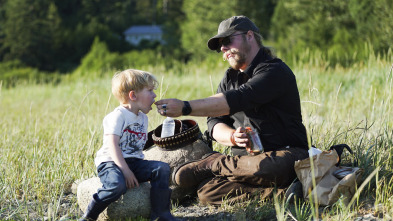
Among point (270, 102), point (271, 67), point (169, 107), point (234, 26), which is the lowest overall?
point (270, 102)

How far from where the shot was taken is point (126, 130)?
3793mm

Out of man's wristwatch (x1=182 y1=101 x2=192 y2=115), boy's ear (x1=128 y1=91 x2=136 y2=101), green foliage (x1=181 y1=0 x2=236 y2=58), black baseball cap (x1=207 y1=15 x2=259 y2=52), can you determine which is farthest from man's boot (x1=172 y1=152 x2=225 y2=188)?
green foliage (x1=181 y1=0 x2=236 y2=58)

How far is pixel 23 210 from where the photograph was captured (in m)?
4.06

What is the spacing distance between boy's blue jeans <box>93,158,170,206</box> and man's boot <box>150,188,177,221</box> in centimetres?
4

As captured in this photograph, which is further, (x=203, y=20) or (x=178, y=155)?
(x=203, y=20)

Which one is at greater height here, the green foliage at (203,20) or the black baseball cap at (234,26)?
the black baseball cap at (234,26)

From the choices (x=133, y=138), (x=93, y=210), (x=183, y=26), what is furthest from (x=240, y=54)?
(x=183, y=26)

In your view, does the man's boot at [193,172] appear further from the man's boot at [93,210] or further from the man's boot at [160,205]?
the man's boot at [93,210]

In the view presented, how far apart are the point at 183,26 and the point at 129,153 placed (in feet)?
154

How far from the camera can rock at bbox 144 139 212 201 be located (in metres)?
4.52

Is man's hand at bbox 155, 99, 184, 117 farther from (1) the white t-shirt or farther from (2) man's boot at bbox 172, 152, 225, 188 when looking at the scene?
(2) man's boot at bbox 172, 152, 225, 188

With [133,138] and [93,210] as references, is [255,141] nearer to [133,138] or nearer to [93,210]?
[133,138]

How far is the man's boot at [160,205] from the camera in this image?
375 centimetres

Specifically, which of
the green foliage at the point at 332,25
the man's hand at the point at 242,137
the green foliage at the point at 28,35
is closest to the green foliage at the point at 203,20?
the green foliage at the point at 332,25
